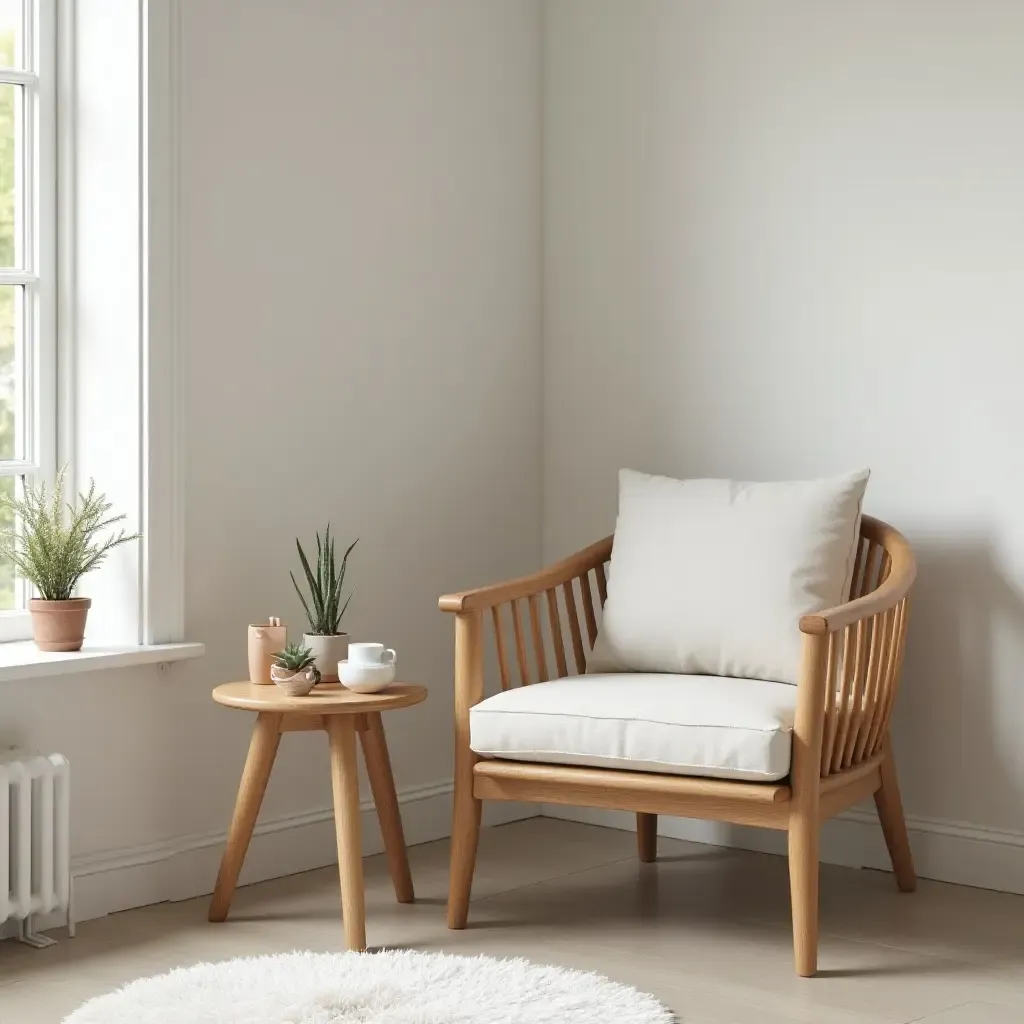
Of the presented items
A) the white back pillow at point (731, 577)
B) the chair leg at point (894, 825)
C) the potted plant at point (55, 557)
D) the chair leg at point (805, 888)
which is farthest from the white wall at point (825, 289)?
the potted plant at point (55, 557)

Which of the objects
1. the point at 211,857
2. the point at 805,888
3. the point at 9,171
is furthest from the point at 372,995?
the point at 9,171

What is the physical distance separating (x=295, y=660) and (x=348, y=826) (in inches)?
13.1

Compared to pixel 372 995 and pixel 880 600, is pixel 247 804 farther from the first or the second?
pixel 880 600

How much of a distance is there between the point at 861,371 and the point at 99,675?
1819mm

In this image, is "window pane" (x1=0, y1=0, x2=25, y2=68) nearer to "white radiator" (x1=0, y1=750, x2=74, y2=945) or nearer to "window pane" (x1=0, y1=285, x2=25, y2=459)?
"window pane" (x1=0, y1=285, x2=25, y2=459)

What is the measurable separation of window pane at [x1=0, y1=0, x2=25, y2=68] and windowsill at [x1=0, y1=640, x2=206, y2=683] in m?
1.21

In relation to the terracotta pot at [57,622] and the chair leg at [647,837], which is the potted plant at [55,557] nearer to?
the terracotta pot at [57,622]

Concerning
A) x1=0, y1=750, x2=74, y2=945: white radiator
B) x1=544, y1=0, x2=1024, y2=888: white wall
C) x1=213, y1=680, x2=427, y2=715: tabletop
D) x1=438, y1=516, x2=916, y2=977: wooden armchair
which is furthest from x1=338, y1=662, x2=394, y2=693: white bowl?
x1=544, y1=0, x2=1024, y2=888: white wall

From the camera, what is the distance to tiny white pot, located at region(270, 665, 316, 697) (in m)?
2.91

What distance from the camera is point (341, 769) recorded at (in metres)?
2.89

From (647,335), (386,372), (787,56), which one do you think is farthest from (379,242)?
(787,56)

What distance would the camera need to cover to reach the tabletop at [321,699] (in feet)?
9.30

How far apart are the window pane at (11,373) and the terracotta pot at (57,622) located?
354mm

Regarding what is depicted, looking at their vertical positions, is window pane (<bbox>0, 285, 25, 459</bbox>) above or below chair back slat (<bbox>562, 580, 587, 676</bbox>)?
above
